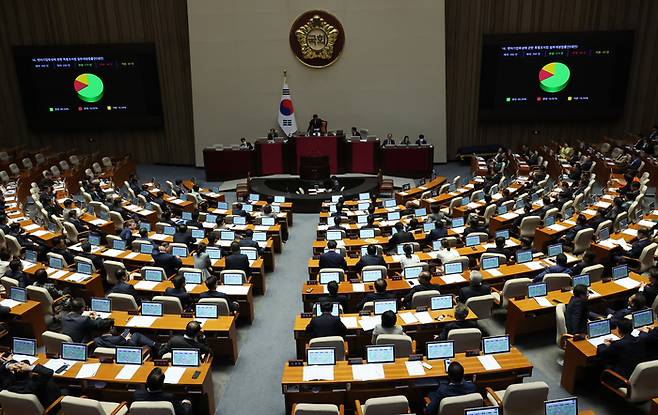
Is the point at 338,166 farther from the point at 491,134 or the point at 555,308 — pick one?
the point at 555,308

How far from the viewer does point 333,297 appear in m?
8.55

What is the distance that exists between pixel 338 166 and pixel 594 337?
14758 mm

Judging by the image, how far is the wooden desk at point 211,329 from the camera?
7.95m

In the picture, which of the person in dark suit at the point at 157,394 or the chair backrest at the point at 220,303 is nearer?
the person in dark suit at the point at 157,394

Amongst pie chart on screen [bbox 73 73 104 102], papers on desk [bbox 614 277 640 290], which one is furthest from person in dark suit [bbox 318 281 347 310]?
pie chart on screen [bbox 73 73 104 102]

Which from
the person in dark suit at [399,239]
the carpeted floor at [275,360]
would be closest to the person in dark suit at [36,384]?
the carpeted floor at [275,360]

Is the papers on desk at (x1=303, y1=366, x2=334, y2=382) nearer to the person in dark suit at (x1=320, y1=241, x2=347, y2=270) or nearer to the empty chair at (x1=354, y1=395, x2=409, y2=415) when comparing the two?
the empty chair at (x1=354, y1=395, x2=409, y2=415)

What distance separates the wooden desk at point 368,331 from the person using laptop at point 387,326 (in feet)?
1.30

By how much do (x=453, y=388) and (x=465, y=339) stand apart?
1.23 meters

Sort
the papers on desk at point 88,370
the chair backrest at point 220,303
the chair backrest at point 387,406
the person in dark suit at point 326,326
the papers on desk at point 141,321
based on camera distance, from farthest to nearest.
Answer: the chair backrest at point 220,303
the papers on desk at point 141,321
the person in dark suit at point 326,326
the papers on desk at point 88,370
the chair backrest at point 387,406

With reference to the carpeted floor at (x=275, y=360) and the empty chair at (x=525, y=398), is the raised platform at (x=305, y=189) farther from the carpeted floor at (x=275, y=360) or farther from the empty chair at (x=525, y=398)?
the empty chair at (x=525, y=398)

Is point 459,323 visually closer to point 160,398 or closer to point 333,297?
point 333,297

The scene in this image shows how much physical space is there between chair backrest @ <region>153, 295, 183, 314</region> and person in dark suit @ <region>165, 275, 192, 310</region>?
0.95 feet

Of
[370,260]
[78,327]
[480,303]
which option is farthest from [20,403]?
[480,303]
